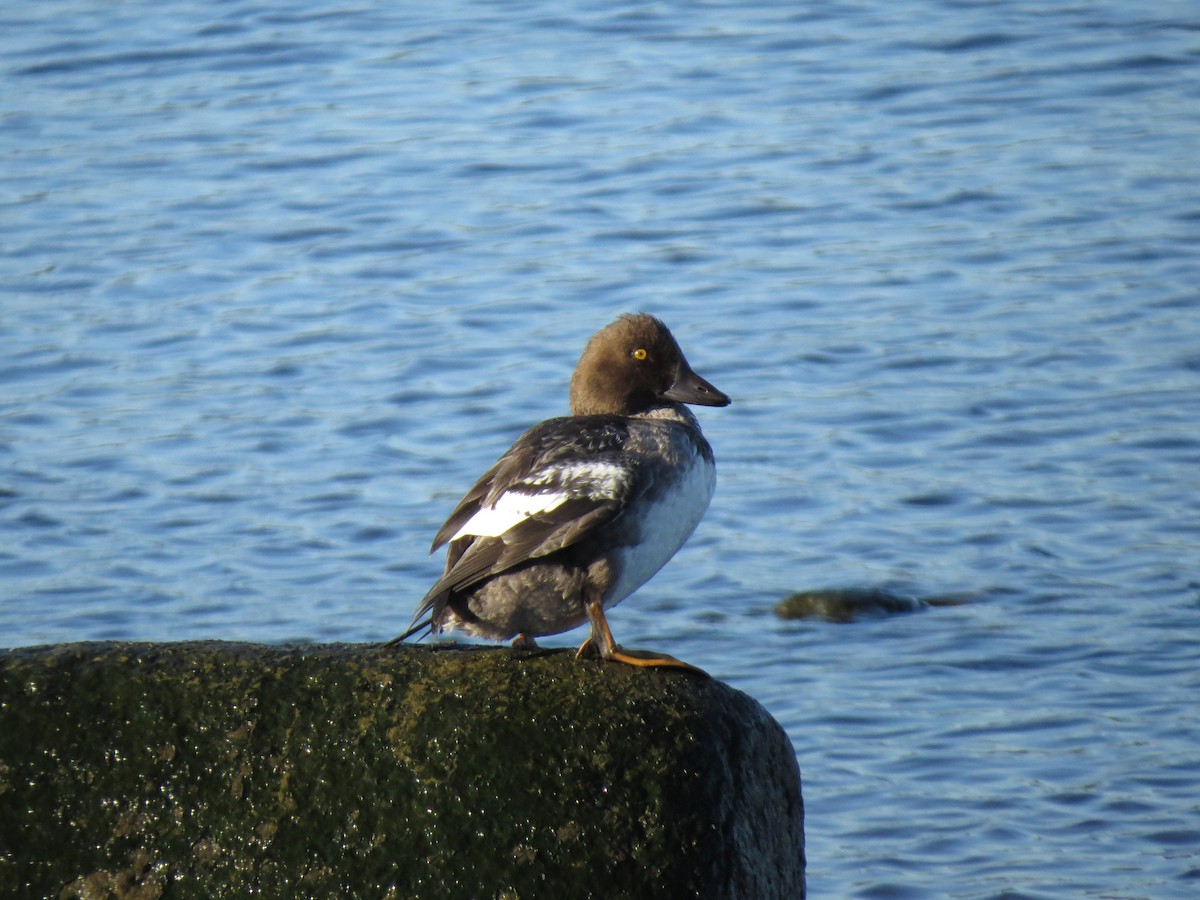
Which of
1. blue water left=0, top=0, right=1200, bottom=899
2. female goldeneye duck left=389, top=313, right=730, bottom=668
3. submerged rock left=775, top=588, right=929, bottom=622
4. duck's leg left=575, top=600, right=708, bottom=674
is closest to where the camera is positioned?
duck's leg left=575, top=600, right=708, bottom=674

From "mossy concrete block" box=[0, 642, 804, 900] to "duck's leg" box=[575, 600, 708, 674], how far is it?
0.26 feet

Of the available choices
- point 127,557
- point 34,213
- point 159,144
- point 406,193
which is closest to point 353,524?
point 127,557

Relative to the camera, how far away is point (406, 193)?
13.0m

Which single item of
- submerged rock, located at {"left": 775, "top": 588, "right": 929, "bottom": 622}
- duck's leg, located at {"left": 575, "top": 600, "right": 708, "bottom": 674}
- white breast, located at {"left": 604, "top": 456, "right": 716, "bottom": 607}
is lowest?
submerged rock, located at {"left": 775, "top": 588, "right": 929, "bottom": 622}

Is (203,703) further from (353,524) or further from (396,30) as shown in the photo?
(396,30)

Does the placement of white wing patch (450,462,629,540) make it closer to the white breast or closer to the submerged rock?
the white breast

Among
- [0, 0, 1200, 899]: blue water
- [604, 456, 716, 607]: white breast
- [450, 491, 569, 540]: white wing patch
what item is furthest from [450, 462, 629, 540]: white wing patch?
[0, 0, 1200, 899]: blue water

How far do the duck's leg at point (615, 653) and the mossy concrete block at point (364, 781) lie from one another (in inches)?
3.1

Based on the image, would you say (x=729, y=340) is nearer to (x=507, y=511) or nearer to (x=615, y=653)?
(x=507, y=511)

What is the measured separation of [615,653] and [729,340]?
645cm

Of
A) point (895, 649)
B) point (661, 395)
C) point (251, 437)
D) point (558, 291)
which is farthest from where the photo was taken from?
point (558, 291)

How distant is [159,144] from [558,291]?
470cm

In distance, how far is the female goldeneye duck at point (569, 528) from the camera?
4387 millimetres

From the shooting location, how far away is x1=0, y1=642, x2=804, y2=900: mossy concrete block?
375cm
